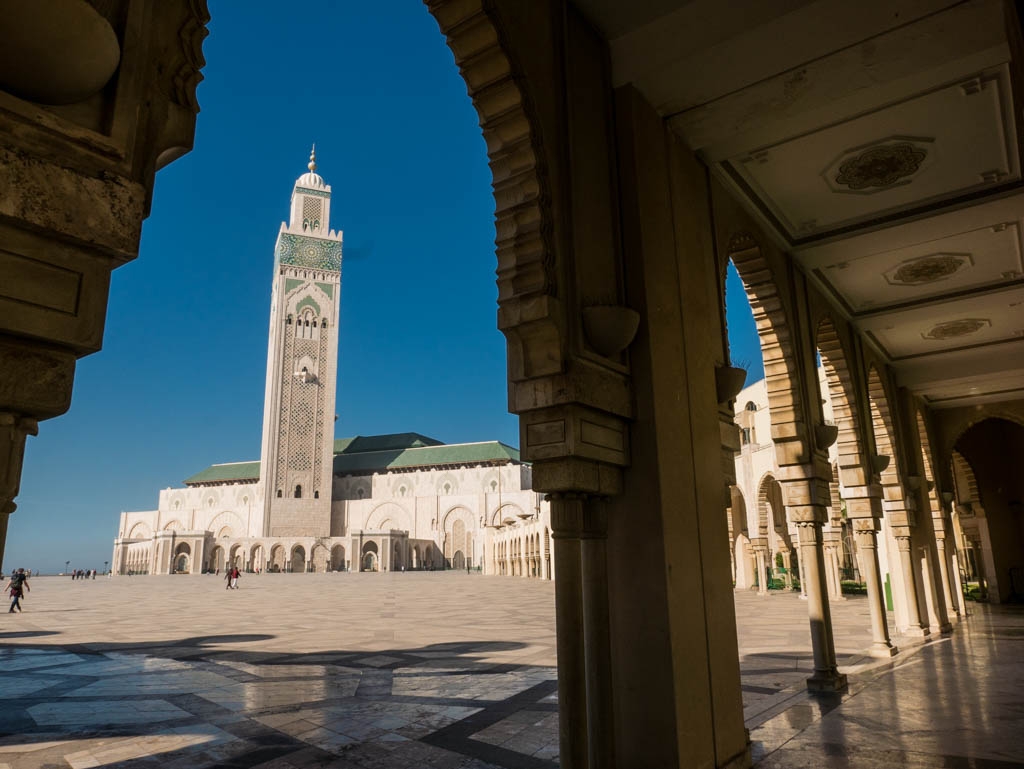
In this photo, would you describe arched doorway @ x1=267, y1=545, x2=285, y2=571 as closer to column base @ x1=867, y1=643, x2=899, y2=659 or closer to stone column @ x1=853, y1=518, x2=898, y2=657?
stone column @ x1=853, y1=518, x2=898, y2=657

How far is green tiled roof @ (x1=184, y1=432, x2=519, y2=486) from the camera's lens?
189ft

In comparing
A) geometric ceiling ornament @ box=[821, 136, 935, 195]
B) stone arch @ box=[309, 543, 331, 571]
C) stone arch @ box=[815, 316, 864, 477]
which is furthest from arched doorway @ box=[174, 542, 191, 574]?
geometric ceiling ornament @ box=[821, 136, 935, 195]

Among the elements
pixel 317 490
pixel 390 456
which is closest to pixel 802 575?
pixel 317 490

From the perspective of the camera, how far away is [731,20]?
3531mm

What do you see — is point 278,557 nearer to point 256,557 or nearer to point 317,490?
point 256,557

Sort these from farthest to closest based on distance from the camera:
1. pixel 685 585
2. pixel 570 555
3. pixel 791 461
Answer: pixel 791 461 < pixel 685 585 < pixel 570 555

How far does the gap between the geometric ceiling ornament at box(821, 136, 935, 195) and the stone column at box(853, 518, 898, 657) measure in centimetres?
444

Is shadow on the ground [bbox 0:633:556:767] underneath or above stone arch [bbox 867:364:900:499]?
underneath

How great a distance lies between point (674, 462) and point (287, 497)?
161ft

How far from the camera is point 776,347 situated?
6.14 metres

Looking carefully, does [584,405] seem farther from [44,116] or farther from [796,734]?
[796,734]

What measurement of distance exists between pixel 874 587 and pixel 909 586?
7.32 feet

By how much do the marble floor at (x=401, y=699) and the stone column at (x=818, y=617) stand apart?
206 mm

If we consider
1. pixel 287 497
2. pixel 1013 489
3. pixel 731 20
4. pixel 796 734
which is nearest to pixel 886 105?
pixel 731 20
